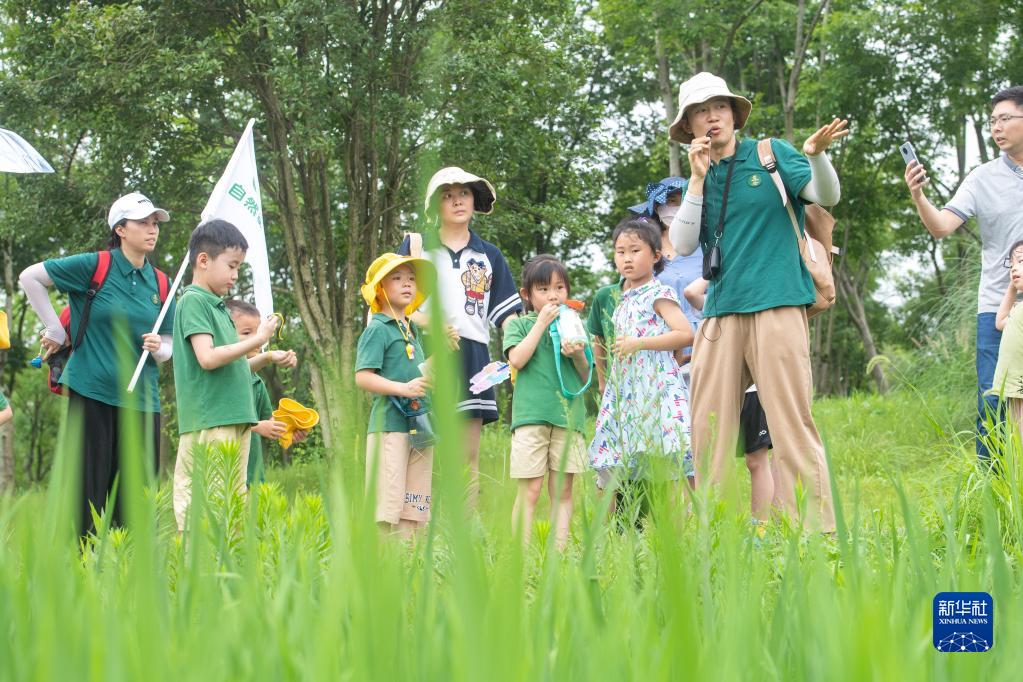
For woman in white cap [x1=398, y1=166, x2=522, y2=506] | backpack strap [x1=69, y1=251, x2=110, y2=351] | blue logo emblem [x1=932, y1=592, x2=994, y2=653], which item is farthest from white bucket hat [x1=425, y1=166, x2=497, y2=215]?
blue logo emblem [x1=932, y1=592, x2=994, y2=653]

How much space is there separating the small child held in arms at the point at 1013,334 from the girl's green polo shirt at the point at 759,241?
0.99m

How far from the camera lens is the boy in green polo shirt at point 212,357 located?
4.26m

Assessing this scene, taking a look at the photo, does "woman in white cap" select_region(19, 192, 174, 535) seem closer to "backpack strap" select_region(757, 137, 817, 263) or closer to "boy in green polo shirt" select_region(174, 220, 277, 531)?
"boy in green polo shirt" select_region(174, 220, 277, 531)

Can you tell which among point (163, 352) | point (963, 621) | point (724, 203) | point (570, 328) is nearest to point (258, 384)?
point (163, 352)

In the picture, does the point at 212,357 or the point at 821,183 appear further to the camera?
the point at 212,357

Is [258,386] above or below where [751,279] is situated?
below

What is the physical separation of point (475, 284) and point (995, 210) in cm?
236

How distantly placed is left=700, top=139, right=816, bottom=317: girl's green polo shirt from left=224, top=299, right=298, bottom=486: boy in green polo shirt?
71.0 inches

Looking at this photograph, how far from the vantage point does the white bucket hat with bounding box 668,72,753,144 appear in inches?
166

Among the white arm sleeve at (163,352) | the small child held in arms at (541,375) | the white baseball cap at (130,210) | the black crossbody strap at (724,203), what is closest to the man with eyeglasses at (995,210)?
the black crossbody strap at (724,203)

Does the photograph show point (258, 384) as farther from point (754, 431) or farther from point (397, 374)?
point (754, 431)

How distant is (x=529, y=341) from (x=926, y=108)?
18.1 metres

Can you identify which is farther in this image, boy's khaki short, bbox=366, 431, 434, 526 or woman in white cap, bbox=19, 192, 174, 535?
woman in white cap, bbox=19, 192, 174, 535

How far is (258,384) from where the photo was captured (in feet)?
18.6
